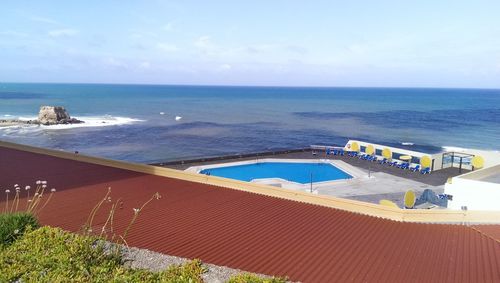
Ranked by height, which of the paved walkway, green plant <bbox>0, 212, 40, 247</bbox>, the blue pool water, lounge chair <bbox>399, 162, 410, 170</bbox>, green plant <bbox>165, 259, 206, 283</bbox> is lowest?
the blue pool water

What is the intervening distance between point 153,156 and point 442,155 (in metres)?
25.8

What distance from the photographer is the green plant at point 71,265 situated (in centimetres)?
462

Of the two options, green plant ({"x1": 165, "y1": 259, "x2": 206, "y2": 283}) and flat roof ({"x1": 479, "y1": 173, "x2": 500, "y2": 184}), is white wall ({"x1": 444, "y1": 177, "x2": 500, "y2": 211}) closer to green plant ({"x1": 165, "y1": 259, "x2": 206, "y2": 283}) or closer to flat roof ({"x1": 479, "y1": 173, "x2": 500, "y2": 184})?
flat roof ({"x1": 479, "y1": 173, "x2": 500, "y2": 184})

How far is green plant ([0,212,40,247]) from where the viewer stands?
18.9 feet

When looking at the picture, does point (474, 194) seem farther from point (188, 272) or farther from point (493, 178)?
point (188, 272)

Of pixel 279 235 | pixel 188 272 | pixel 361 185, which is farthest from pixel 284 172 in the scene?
pixel 188 272

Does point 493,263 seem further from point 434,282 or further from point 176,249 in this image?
point 176,249

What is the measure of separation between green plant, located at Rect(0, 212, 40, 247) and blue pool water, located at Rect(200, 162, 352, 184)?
16303mm

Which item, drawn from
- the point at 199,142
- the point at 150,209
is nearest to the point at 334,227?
the point at 150,209

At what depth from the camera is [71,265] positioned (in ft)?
15.9

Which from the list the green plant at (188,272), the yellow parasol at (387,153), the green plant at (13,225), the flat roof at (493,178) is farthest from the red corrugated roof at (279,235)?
the yellow parasol at (387,153)

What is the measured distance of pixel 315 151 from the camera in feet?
105

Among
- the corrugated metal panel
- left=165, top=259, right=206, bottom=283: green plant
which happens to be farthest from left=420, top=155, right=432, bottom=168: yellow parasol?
left=165, top=259, right=206, bottom=283: green plant

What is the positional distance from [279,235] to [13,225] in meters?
4.49
